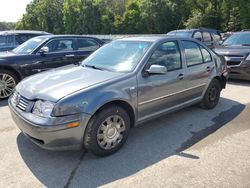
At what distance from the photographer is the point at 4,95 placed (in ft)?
21.1

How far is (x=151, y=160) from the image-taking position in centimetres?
360

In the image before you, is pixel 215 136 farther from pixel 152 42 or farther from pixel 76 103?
pixel 76 103

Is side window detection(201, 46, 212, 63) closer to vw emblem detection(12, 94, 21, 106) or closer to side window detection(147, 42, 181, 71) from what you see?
side window detection(147, 42, 181, 71)

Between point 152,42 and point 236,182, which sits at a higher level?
point 152,42

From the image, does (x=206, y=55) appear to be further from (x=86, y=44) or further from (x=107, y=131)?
(x=86, y=44)

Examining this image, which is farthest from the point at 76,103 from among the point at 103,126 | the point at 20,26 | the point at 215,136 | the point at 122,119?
the point at 20,26

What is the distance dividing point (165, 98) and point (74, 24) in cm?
5192

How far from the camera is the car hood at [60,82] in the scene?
3.41 meters

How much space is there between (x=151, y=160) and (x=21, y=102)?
1892mm

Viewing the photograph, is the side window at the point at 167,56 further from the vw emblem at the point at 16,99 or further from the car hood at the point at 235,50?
the car hood at the point at 235,50

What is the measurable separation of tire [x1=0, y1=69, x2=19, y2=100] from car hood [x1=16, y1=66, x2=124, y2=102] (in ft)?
8.69

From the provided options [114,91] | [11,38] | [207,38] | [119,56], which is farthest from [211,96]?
[207,38]

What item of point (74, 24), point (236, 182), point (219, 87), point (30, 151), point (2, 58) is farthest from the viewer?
point (74, 24)

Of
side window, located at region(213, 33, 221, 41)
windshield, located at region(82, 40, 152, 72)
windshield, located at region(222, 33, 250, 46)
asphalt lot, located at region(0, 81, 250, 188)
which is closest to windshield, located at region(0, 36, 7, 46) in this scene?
asphalt lot, located at region(0, 81, 250, 188)
